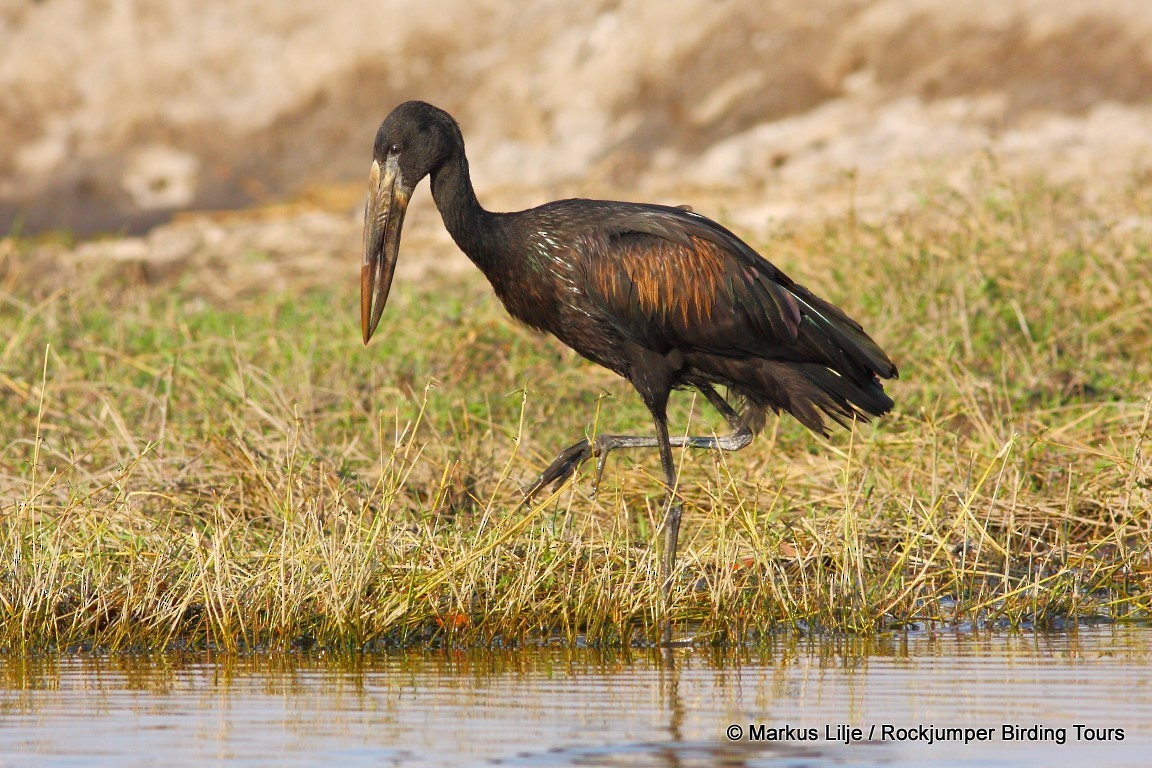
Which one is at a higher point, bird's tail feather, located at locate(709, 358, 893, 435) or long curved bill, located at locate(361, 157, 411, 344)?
long curved bill, located at locate(361, 157, 411, 344)

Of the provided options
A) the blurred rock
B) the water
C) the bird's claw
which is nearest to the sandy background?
the blurred rock

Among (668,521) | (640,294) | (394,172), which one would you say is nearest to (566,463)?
(668,521)

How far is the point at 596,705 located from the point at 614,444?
2.08 m

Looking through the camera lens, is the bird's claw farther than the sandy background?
No

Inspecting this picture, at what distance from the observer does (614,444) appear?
6.99m

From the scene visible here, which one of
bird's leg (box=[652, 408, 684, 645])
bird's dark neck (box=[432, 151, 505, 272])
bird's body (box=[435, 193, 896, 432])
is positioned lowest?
bird's leg (box=[652, 408, 684, 645])

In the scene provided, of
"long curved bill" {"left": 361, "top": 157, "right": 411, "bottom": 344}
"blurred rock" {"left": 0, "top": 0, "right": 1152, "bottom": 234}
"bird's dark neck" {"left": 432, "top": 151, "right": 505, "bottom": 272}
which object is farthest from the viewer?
"blurred rock" {"left": 0, "top": 0, "right": 1152, "bottom": 234}

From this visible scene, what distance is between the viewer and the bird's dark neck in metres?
6.90

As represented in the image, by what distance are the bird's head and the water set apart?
1.73 m

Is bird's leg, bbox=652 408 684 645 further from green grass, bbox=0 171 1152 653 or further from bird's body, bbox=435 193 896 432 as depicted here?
bird's body, bbox=435 193 896 432

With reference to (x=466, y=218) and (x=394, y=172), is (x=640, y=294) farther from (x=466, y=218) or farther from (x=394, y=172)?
(x=394, y=172)

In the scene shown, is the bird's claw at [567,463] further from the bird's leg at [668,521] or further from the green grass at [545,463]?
the bird's leg at [668,521]

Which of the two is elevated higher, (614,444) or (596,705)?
(614,444)

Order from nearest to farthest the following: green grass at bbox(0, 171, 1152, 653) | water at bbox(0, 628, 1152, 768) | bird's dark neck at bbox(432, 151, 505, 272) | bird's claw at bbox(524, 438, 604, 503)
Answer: water at bbox(0, 628, 1152, 768), green grass at bbox(0, 171, 1152, 653), bird's claw at bbox(524, 438, 604, 503), bird's dark neck at bbox(432, 151, 505, 272)
